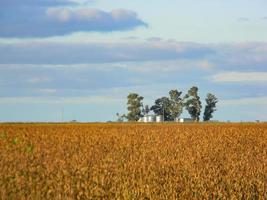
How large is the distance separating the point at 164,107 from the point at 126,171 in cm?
8069

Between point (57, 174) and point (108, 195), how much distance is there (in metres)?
1.89

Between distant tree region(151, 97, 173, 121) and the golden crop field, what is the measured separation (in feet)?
237

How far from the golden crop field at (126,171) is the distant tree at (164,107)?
7209cm

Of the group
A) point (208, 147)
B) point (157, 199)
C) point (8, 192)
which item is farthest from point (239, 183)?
point (208, 147)

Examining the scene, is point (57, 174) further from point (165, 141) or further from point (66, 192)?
point (165, 141)

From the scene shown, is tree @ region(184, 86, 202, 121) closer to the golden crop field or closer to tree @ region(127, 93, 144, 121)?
tree @ region(127, 93, 144, 121)

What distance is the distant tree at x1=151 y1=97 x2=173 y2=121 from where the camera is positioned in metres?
93.4

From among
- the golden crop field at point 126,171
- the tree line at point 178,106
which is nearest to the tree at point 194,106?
the tree line at point 178,106

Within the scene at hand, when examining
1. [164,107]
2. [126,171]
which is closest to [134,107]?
[164,107]

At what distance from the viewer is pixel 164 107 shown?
94.6 meters

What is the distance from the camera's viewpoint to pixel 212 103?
93312mm

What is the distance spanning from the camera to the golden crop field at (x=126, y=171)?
1213cm

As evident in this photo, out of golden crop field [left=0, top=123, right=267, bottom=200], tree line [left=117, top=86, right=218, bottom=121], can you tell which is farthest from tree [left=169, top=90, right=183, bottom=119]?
golden crop field [left=0, top=123, right=267, bottom=200]

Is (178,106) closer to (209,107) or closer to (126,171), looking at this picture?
(209,107)
